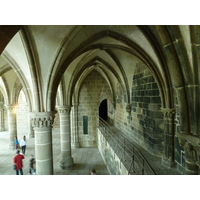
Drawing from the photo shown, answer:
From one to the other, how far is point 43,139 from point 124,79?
589cm

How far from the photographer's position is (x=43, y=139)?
4.67 metres

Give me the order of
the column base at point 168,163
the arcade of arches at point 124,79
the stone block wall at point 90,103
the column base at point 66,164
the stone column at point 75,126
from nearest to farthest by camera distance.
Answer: the arcade of arches at point 124,79, the column base at point 168,163, the column base at point 66,164, the stone column at point 75,126, the stone block wall at point 90,103

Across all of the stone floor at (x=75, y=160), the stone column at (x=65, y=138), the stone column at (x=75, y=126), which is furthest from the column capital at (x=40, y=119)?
the stone column at (x=75, y=126)

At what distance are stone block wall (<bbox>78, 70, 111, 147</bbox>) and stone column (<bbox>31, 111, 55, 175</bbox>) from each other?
25.2ft

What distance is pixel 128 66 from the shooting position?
8.83m

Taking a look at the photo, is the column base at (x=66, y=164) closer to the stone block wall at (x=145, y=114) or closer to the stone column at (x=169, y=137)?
the stone block wall at (x=145, y=114)

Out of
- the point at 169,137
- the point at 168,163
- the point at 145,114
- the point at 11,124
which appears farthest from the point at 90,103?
the point at 168,163

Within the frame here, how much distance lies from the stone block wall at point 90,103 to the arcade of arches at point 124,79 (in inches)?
14.4

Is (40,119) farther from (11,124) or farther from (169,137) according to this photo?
(11,124)

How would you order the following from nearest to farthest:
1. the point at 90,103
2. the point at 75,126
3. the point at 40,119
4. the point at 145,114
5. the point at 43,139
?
the point at 40,119, the point at 43,139, the point at 145,114, the point at 75,126, the point at 90,103

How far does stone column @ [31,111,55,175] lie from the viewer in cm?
455

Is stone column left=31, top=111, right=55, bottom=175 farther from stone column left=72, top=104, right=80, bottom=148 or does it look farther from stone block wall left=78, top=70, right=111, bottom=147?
A: stone block wall left=78, top=70, right=111, bottom=147

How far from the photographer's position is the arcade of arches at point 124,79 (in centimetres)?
247

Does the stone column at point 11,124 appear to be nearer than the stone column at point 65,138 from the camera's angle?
No
